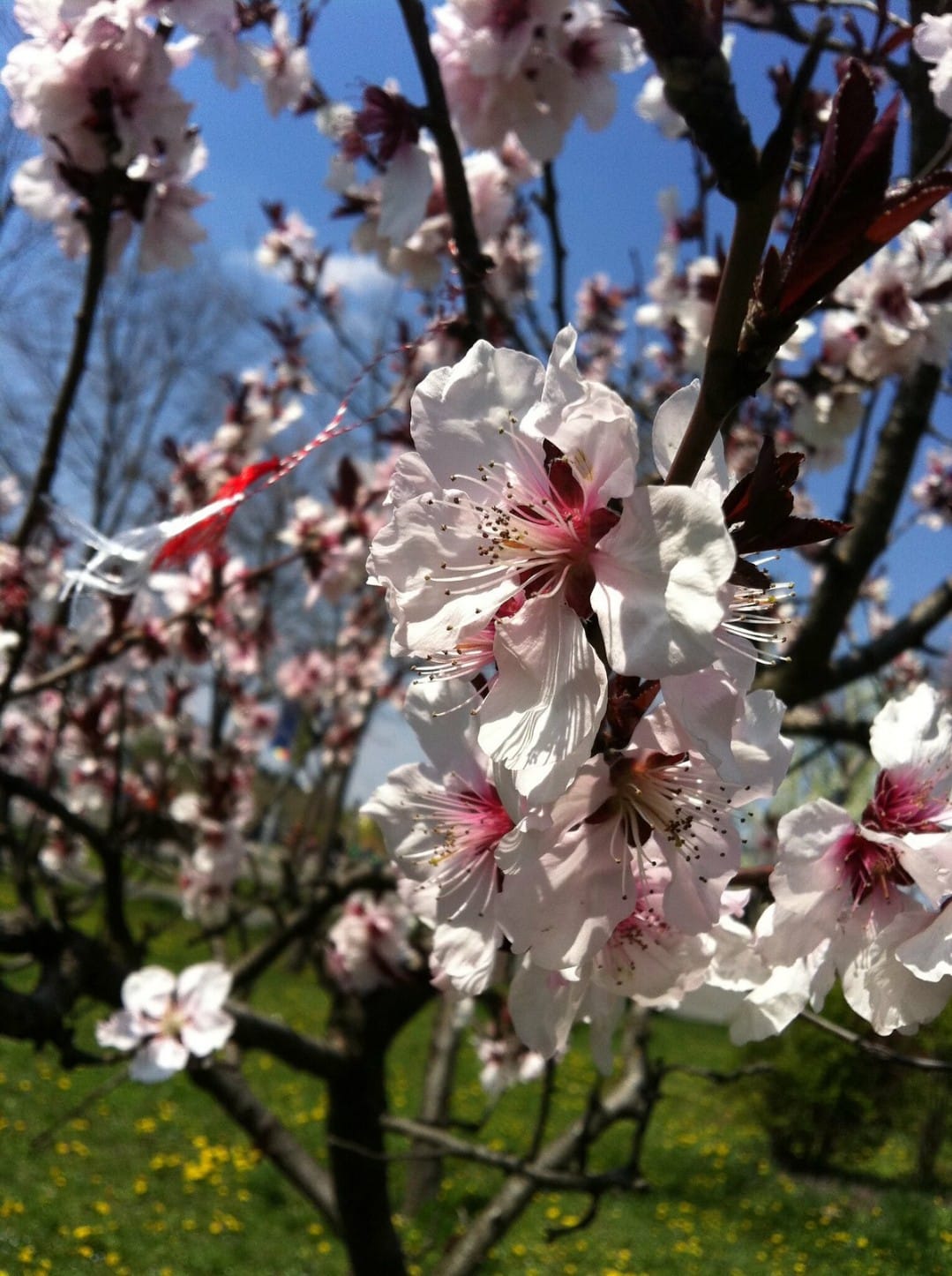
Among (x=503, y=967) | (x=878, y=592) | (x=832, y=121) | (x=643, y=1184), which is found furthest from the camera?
(x=878, y=592)

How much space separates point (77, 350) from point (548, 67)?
993 millimetres

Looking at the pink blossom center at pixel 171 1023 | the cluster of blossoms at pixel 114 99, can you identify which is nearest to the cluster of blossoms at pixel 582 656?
the cluster of blossoms at pixel 114 99

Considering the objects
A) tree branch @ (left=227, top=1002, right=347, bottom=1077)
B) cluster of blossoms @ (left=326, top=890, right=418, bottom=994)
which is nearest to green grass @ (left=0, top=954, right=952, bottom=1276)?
tree branch @ (left=227, top=1002, right=347, bottom=1077)

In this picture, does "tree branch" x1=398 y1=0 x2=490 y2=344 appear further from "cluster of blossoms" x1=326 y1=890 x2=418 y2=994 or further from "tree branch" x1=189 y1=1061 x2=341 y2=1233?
"cluster of blossoms" x1=326 y1=890 x2=418 y2=994

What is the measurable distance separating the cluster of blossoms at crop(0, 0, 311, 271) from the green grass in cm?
225

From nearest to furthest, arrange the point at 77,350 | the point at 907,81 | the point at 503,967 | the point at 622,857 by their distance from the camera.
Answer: the point at 622,857 < the point at 503,967 < the point at 77,350 < the point at 907,81

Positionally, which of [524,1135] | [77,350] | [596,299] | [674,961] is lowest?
[524,1135]

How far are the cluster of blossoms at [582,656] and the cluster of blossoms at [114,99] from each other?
1128 mm

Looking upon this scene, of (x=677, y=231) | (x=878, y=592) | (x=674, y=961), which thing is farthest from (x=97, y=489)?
(x=674, y=961)

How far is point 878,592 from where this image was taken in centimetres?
747

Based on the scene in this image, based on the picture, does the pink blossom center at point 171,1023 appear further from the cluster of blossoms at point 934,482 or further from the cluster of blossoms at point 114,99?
the cluster of blossoms at point 934,482

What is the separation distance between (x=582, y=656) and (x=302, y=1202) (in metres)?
5.76

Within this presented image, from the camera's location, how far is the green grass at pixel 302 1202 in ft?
13.6

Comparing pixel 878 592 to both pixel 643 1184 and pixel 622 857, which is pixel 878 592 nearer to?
pixel 643 1184
